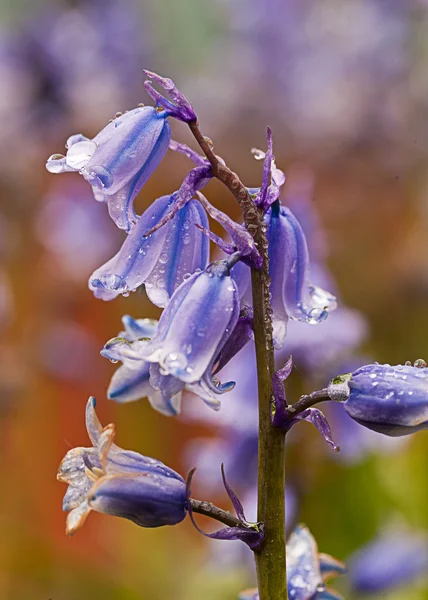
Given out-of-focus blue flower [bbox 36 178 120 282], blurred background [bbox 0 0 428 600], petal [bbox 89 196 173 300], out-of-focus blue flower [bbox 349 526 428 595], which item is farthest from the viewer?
out-of-focus blue flower [bbox 36 178 120 282]

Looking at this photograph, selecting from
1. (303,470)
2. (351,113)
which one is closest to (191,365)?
(303,470)

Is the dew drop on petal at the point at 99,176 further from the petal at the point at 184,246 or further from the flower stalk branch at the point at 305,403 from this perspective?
the flower stalk branch at the point at 305,403

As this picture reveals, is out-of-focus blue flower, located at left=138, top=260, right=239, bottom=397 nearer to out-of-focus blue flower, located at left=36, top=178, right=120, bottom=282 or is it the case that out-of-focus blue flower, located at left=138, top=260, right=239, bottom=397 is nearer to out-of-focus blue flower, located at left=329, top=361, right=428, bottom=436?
out-of-focus blue flower, located at left=329, top=361, right=428, bottom=436

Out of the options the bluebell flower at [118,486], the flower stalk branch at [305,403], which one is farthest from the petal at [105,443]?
the flower stalk branch at [305,403]

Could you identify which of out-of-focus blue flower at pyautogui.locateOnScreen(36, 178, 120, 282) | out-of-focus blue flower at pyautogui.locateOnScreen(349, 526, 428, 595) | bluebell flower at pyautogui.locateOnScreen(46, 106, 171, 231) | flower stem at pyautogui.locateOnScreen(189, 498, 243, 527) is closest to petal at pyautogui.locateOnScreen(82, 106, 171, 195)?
bluebell flower at pyautogui.locateOnScreen(46, 106, 171, 231)

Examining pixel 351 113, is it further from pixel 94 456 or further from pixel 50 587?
pixel 94 456

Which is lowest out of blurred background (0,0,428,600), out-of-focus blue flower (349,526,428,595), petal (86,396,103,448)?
petal (86,396,103,448)
